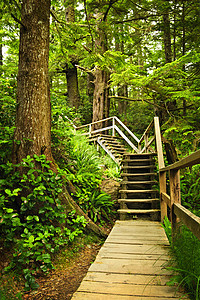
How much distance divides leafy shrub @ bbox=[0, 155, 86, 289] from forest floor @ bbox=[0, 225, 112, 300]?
94 millimetres

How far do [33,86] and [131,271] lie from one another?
9.03 ft

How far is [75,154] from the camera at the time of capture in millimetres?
5309

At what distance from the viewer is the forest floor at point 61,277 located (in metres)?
2.26

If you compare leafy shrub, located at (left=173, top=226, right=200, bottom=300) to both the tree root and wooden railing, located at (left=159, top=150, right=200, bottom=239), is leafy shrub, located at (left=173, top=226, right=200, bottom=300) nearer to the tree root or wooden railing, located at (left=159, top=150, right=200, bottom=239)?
wooden railing, located at (left=159, top=150, right=200, bottom=239)

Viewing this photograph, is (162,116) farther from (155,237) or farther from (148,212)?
(155,237)

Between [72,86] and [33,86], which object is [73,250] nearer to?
[33,86]

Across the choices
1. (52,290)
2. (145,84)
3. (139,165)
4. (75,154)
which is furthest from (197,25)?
(52,290)

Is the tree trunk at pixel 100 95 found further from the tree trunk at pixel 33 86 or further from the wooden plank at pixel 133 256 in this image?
the wooden plank at pixel 133 256

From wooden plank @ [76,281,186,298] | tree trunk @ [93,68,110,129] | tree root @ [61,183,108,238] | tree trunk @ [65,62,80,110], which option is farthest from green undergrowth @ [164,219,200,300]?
tree trunk @ [65,62,80,110]

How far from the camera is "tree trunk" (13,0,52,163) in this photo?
3.21 meters

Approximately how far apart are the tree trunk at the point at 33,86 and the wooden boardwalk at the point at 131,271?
1.67m

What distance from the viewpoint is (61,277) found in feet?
8.66

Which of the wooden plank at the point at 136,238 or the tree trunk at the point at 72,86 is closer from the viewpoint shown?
the wooden plank at the point at 136,238

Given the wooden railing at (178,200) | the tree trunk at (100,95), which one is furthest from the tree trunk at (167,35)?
the wooden railing at (178,200)
